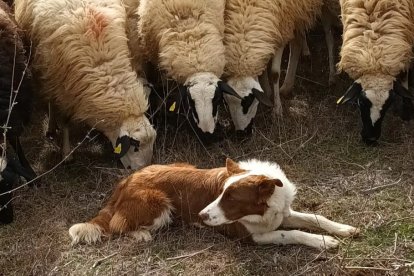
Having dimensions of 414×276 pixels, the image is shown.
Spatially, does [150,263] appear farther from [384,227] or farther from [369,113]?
[369,113]

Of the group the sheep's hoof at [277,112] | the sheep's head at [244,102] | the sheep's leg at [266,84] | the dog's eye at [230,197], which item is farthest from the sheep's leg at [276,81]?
the dog's eye at [230,197]

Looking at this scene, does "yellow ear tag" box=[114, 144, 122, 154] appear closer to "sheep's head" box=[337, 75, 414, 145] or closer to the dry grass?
the dry grass

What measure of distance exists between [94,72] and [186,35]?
1025 millimetres

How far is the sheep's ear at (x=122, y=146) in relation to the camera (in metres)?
6.39

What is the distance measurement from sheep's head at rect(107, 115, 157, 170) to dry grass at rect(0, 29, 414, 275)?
162mm

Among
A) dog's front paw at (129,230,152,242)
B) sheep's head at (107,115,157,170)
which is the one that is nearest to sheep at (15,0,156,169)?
sheep's head at (107,115,157,170)

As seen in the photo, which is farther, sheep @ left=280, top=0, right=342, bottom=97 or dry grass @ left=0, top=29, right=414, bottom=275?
sheep @ left=280, top=0, right=342, bottom=97

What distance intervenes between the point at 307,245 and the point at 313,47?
5.00m

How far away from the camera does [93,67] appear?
6.62 metres

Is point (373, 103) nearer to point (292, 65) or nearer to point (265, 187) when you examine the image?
point (292, 65)

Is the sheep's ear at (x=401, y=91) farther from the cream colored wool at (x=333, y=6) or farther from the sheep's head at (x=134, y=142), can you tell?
the sheep's head at (x=134, y=142)

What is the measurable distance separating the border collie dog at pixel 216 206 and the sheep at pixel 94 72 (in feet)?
3.62

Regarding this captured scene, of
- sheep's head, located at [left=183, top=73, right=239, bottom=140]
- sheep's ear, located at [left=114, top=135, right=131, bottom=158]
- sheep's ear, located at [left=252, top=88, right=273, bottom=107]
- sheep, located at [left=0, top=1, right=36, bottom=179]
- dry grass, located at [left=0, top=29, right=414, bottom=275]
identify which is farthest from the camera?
sheep's ear, located at [left=252, top=88, right=273, bottom=107]

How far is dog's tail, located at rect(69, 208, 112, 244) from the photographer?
5254 mm
